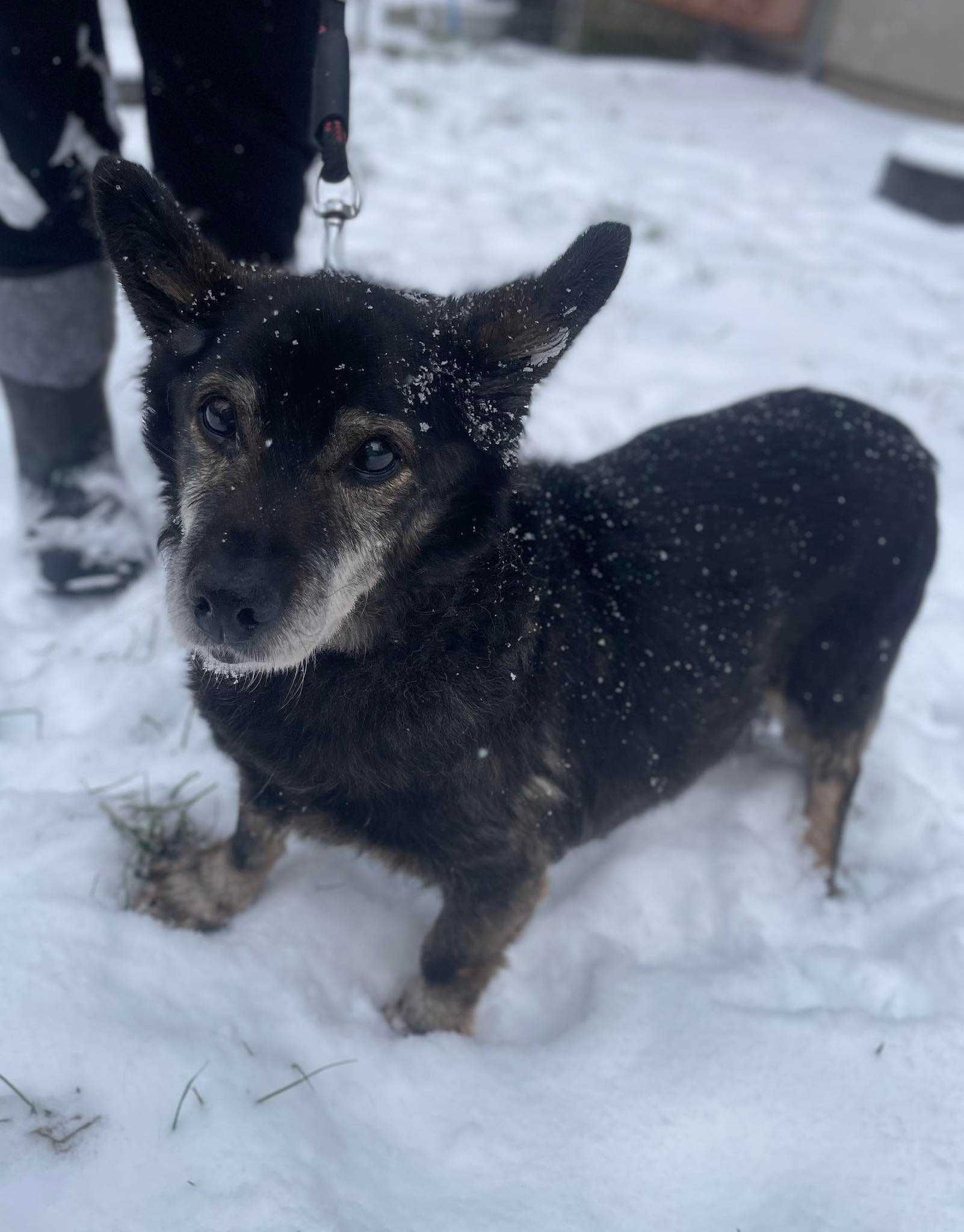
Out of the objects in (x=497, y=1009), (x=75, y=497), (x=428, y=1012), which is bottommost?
(x=497, y=1009)

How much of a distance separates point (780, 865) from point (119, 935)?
188 cm

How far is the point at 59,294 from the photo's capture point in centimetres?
262

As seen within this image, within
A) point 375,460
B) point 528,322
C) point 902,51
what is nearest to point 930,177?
point 902,51

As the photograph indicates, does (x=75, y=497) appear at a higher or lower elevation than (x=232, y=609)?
lower

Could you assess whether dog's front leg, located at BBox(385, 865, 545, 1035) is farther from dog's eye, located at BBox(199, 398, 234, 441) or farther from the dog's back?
dog's eye, located at BBox(199, 398, 234, 441)

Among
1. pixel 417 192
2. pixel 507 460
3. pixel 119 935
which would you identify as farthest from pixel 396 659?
pixel 417 192

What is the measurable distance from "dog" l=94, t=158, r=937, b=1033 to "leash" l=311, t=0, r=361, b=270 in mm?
559

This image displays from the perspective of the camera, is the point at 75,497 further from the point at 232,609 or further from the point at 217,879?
the point at 232,609

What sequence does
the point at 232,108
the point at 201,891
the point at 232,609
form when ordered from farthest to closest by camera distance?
the point at 232,108
the point at 201,891
the point at 232,609

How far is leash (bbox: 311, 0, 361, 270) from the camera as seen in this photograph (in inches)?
85.7

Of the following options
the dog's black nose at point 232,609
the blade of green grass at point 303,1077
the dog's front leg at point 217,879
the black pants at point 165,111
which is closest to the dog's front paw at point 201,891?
the dog's front leg at point 217,879

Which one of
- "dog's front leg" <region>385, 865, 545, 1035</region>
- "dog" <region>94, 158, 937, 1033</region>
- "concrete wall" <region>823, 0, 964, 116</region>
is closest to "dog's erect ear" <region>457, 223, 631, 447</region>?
"dog" <region>94, 158, 937, 1033</region>

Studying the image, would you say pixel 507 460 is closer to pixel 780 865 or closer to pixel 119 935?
pixel 119 935

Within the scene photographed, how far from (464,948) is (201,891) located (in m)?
0.70
